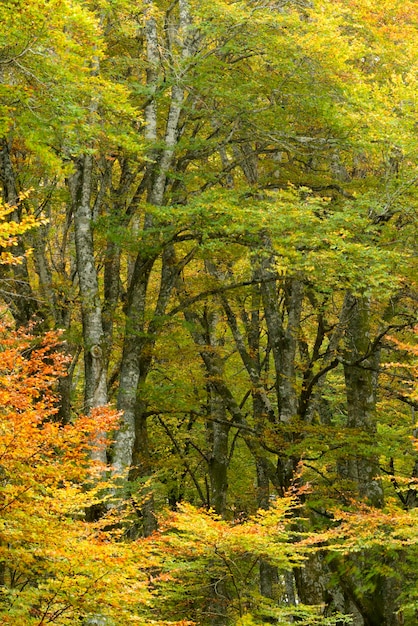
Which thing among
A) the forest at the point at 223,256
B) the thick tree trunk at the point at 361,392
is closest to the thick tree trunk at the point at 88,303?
the forest at the point at 223,256

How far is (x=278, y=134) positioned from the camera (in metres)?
13.6

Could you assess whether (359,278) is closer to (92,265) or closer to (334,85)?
(334,85)

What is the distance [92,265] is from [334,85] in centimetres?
527

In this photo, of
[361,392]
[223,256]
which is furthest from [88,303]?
[361,392]

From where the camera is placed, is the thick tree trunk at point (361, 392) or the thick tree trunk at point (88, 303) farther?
the thick tree trunk at point (361, 392)

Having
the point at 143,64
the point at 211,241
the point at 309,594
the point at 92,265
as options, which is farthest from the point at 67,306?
the point at 309,594

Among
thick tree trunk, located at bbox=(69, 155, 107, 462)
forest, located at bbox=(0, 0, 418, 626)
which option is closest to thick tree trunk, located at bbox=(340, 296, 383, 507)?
forest, located at bbox=(0, 0, 418, 626)

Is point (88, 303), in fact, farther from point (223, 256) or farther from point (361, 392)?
point (361, 392)

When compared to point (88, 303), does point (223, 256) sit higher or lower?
higher

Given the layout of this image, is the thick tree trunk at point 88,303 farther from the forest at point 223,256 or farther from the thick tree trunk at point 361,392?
the thick tree trunk at point 361,392

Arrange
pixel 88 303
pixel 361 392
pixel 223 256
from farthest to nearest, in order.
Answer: pixel 223 256, pixel 361 392, pixel 88 303

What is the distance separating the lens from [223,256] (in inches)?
640

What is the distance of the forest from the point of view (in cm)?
892

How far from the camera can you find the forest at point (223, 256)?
8.92m
